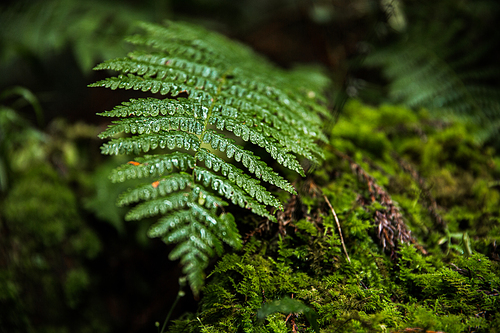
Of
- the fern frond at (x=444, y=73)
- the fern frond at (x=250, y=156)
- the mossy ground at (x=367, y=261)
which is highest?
the fern frond at (x=444, y=73)

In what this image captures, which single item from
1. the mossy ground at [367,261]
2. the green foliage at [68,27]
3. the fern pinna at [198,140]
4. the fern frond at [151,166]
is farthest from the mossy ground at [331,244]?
the green foliage at [68,27]

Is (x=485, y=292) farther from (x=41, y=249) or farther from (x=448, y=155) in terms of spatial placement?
(x=41, y=249)

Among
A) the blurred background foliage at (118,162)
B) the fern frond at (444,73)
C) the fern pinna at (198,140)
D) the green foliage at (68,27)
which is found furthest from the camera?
the green foliage at (68,27)

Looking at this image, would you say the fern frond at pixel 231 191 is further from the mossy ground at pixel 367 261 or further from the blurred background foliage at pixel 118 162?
the blurred background foliage at pixel 118 162

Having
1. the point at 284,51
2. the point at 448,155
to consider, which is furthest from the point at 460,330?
the point at 284,51

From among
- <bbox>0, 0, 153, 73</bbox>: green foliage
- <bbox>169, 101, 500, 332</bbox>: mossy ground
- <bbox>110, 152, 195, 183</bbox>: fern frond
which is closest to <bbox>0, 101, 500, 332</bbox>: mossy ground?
<bbox>169, 101, 500, 332</bbox>: mossy ground
